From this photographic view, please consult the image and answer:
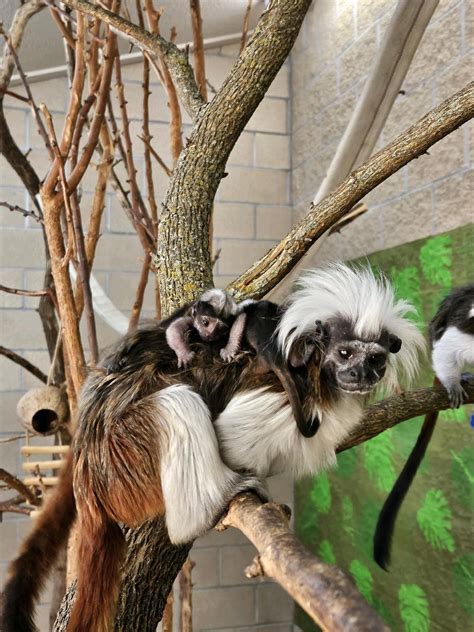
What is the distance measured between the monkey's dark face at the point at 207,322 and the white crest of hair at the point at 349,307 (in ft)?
0.30

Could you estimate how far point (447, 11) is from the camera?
216 centimetres

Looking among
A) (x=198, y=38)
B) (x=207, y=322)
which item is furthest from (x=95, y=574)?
(x=198, y=38)

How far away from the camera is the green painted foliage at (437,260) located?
212 cm

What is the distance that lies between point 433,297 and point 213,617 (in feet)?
6.12

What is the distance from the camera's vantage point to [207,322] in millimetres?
918

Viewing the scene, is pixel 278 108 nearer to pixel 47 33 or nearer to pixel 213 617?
pixel 47 33

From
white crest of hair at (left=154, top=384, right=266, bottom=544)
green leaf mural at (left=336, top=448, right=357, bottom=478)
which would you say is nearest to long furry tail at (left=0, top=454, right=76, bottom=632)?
white crest of hair at (left=154, top=384, right=266, bottom=544)

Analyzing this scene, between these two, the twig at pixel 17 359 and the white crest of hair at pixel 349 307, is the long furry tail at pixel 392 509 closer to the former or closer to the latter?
the white crest of hair at pixel 349 307

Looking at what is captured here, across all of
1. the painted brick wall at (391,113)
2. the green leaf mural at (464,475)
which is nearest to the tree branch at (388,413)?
the green leaf mural at (464,475)

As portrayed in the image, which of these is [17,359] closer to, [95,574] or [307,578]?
[95,574]

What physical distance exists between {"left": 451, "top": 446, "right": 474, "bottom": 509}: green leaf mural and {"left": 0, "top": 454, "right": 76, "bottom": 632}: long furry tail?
1378 mm

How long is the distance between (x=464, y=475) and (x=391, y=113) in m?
1.33

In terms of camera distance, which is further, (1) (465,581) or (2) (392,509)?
(1) (465,581)

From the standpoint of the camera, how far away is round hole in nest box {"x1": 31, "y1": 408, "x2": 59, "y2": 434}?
1.91 m
